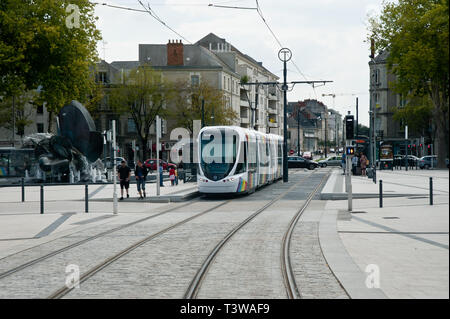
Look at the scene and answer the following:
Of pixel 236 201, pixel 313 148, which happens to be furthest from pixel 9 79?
pixel 313 148

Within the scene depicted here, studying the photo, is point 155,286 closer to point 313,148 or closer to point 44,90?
point 44,90

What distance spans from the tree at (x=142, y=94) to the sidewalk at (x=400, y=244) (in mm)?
49822

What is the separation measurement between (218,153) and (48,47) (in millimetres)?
17923

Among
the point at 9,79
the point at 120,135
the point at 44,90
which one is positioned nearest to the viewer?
the point at 9,79

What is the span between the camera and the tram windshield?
80.3 feet

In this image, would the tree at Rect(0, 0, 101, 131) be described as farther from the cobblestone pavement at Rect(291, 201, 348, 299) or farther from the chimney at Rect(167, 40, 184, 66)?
the chimney at Rect(167, 40, 184, 66)

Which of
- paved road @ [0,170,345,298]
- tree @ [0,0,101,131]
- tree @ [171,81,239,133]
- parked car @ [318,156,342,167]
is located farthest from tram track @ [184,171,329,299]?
parked car @ [318,156,342,167]

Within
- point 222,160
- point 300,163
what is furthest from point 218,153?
point 300,163

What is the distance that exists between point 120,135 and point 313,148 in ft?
330

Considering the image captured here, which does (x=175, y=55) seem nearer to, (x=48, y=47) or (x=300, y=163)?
(x=300, y=163)

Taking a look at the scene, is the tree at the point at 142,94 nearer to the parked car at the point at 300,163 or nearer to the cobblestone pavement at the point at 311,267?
the parked car at the point at 300,163

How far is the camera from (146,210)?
20.6 metres

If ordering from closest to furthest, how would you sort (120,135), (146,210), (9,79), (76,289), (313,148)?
(76,289), (146,210), (9,79), (120,135), (313,148)

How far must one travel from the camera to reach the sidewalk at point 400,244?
4758 mm
